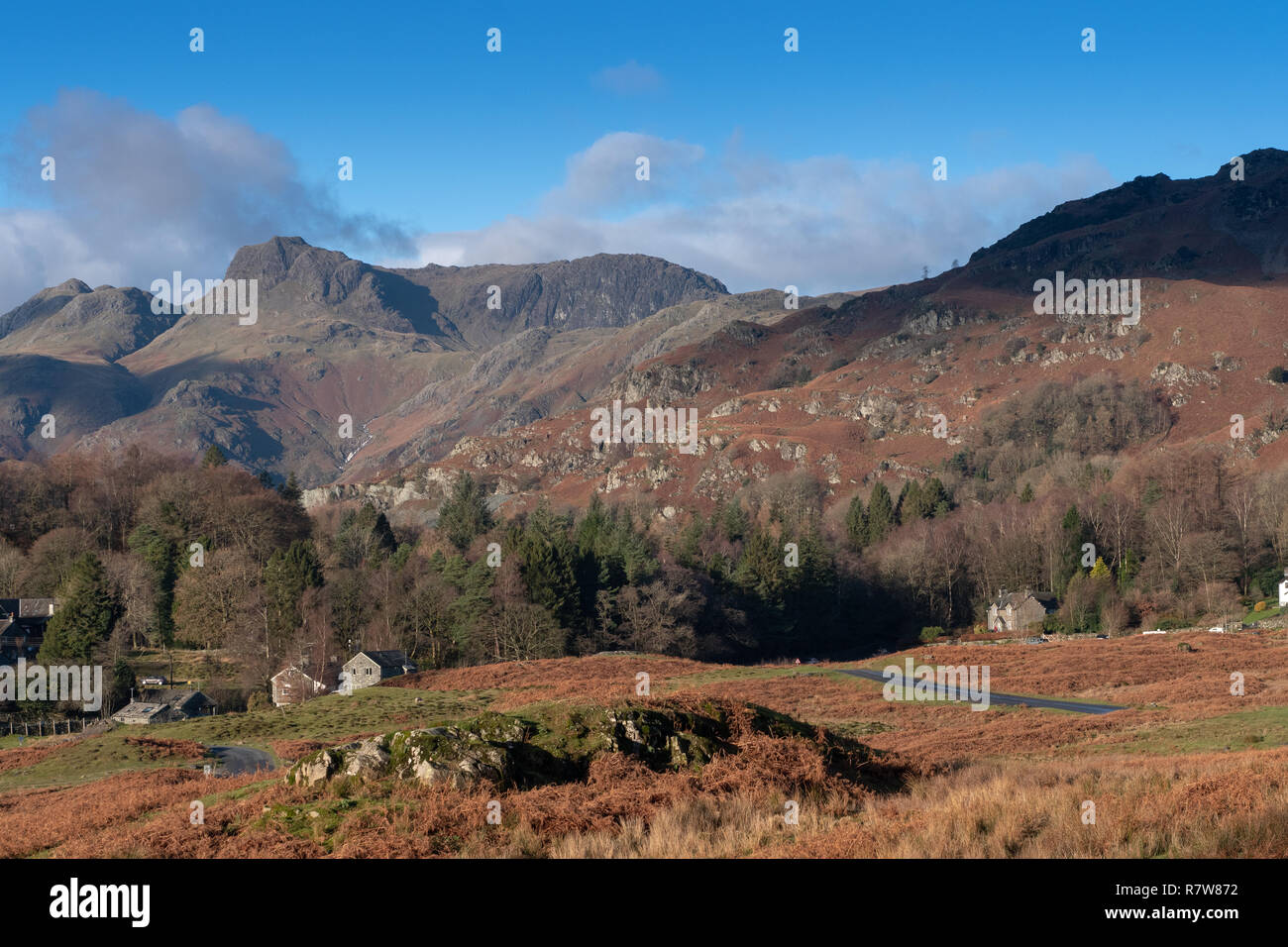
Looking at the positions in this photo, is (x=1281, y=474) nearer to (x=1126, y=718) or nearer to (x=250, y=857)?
(x=1126, y=718)

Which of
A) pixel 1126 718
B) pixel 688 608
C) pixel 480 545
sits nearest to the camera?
pixel 1126 718

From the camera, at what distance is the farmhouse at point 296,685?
7475 centimetres

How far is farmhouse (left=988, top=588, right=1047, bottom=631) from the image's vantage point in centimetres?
10725

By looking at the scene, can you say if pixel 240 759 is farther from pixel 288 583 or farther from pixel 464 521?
pixel 464 521

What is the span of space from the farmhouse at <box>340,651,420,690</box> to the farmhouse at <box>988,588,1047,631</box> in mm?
67361

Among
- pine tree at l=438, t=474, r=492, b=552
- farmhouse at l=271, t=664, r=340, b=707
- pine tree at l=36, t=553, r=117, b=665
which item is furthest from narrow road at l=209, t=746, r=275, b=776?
pine tree at l=438, t=474, r=492, b=552

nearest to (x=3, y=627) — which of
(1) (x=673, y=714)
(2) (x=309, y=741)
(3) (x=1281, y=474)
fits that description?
(2) (x=309, y=741)

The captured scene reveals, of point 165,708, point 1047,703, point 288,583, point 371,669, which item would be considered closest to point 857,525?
point 288,583

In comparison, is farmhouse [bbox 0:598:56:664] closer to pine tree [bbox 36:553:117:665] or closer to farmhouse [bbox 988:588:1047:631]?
pine tree [bbox 36:553:117:665]

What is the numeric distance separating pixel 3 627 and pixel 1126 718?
9660cm

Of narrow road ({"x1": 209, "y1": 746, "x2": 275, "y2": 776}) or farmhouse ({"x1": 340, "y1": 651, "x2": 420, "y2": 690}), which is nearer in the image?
narrow road ({"x1": 209, "y1": 746, "x2": 275, "y2": 776})

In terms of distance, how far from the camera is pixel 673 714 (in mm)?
21484

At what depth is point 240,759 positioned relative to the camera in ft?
147

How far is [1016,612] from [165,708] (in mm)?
87035
